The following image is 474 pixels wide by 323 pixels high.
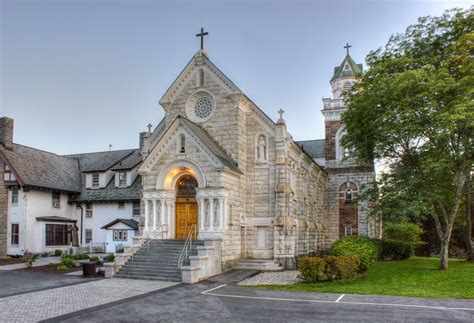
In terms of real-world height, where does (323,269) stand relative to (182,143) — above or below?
below

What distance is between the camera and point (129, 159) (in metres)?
39.1

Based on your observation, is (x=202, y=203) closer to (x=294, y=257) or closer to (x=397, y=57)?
(x=294, y=257)

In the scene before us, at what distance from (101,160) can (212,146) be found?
65.4ft

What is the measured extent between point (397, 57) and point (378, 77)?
164 centimetres

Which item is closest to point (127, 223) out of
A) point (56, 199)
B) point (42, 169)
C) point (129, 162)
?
point (129, 162)

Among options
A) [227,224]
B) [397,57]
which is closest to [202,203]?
[227,224]

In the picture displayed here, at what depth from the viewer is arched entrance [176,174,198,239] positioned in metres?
25.2

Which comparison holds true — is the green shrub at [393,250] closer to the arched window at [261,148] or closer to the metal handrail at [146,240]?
the arched window at [261,148]

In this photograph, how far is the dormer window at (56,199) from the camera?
119 feet

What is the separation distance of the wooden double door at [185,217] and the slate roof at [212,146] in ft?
10.2

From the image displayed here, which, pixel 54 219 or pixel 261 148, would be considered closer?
pixel 261 148

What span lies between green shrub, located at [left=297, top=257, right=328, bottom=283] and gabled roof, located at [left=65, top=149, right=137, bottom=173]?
2392 cm

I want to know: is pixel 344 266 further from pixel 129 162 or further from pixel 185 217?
pixel 129 162

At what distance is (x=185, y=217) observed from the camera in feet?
83.1
